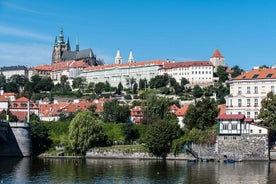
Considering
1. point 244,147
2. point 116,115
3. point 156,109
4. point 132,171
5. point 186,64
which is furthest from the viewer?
point 186,64

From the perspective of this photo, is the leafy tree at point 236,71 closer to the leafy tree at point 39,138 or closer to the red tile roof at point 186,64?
the red tile roof at point 186,64

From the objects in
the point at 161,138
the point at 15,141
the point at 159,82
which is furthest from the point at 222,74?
the point at 15,141

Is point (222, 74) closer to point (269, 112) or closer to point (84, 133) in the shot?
point (269, 112)

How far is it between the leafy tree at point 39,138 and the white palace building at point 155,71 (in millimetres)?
85143

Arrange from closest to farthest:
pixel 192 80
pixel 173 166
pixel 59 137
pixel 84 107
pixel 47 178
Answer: pixel 47 178
pixel 173 166
pixel 59 137
pixel 84 107
pixel 192 80

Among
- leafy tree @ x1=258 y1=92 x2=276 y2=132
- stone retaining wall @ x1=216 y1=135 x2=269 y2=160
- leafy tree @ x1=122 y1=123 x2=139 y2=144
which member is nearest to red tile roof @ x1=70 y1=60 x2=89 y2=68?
leafy tree @ x1=122 y1=123 x2=139 y2=144

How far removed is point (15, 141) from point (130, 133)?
13559mm

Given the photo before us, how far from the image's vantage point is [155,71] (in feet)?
550

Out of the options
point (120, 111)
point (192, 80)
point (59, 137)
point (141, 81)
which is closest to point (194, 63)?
point (192, 80)

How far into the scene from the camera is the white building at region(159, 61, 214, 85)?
153750mm

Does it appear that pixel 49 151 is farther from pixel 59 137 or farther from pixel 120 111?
pixel 120 111

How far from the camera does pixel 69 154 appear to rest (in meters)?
63.5

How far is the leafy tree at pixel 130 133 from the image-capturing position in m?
69.6

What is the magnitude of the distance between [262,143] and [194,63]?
10039cm
